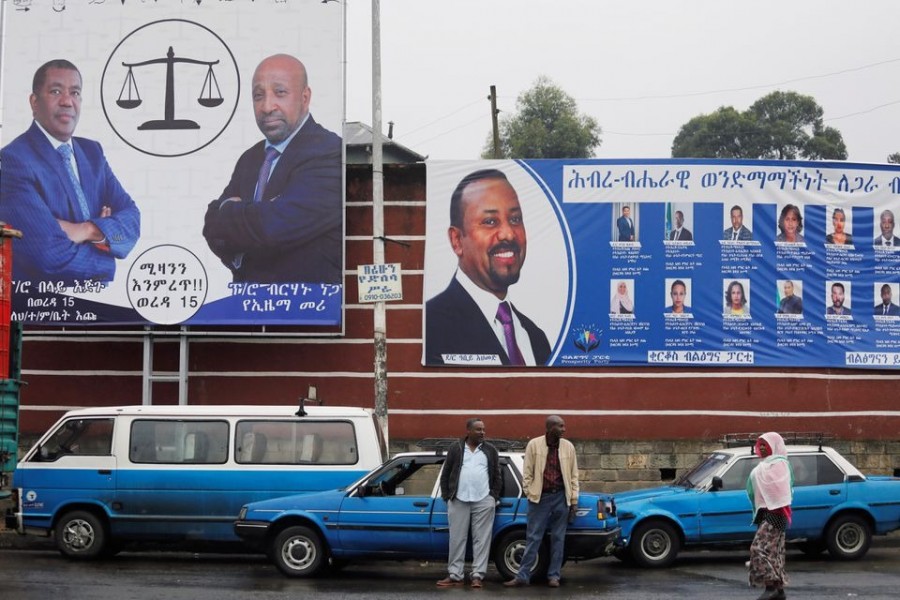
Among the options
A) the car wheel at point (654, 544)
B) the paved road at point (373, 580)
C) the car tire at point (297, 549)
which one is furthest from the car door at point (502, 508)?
the car wheel at point (654, 544)

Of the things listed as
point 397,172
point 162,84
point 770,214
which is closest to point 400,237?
point 397,172

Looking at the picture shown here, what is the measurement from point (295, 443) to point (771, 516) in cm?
589

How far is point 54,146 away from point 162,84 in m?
1.90

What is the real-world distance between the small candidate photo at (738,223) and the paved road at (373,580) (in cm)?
591

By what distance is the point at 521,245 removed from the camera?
65.5 feet

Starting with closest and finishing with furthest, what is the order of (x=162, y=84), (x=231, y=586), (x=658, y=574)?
(x=231, y=586)
(x=658, y=574)
(x=162, y=84)

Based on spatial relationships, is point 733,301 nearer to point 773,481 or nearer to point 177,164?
point 177,164

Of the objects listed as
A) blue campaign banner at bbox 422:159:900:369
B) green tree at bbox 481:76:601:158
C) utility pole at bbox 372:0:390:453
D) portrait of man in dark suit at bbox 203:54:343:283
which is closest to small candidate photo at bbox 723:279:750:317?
blue campaign banner at bbox 422:159:900:369

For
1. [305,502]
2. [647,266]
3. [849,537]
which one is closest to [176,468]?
[305,502]

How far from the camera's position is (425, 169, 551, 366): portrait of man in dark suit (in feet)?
65.4

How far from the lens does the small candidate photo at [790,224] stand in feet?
65.7

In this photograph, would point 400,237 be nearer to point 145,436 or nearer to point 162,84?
point 162,84

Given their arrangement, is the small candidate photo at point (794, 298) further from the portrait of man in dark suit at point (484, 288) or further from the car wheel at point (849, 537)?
the car wheel at point (849, 537)

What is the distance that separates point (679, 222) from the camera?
2002 cm
